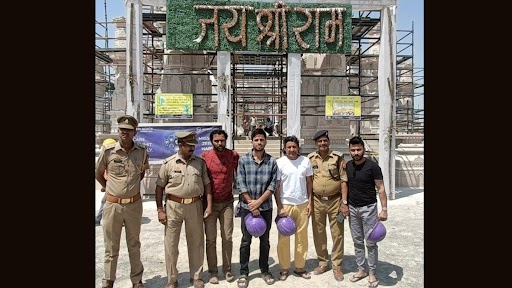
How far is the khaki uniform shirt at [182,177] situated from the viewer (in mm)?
3609

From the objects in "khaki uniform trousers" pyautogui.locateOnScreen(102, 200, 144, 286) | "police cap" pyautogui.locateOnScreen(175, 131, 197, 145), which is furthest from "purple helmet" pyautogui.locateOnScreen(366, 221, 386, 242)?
"khaki uniform trousers" pyautogui.locateOnScreen(102, 200, 144, 286)

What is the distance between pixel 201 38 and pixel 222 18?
0.79 metres

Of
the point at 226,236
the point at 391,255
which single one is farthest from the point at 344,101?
the point at 226,236

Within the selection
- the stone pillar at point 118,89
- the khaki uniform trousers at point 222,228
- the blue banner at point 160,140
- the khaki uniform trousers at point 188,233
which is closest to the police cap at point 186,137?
the khaki uniform trousers at point 188,233

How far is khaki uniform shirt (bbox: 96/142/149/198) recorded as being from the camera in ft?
11.5

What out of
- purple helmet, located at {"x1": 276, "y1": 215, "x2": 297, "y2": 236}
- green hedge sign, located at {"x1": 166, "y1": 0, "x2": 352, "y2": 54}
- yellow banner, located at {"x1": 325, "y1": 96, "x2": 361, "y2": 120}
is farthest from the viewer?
yellow banner, located at {"x1": 325, "y1": 96, "x2": 361, "y2": 120}

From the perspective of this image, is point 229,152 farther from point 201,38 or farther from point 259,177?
point 201,38

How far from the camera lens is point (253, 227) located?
12.0 ft

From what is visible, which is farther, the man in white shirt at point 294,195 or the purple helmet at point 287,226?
the man in white shirt at point 294,195

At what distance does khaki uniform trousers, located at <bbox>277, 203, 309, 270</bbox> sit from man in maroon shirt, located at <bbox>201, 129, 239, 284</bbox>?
612 mm

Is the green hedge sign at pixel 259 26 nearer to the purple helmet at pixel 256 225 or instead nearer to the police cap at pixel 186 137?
the police cap at pixel 186 137

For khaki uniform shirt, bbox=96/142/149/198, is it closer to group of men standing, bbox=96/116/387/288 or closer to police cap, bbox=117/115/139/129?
group of men standing, bbox=96/116/387/288

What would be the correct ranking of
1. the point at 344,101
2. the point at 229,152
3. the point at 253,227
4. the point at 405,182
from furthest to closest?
the point at 405,182
the point at 344,101
the point at 229,152
the point at 253,227

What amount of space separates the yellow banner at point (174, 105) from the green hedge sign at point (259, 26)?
4.27ft
